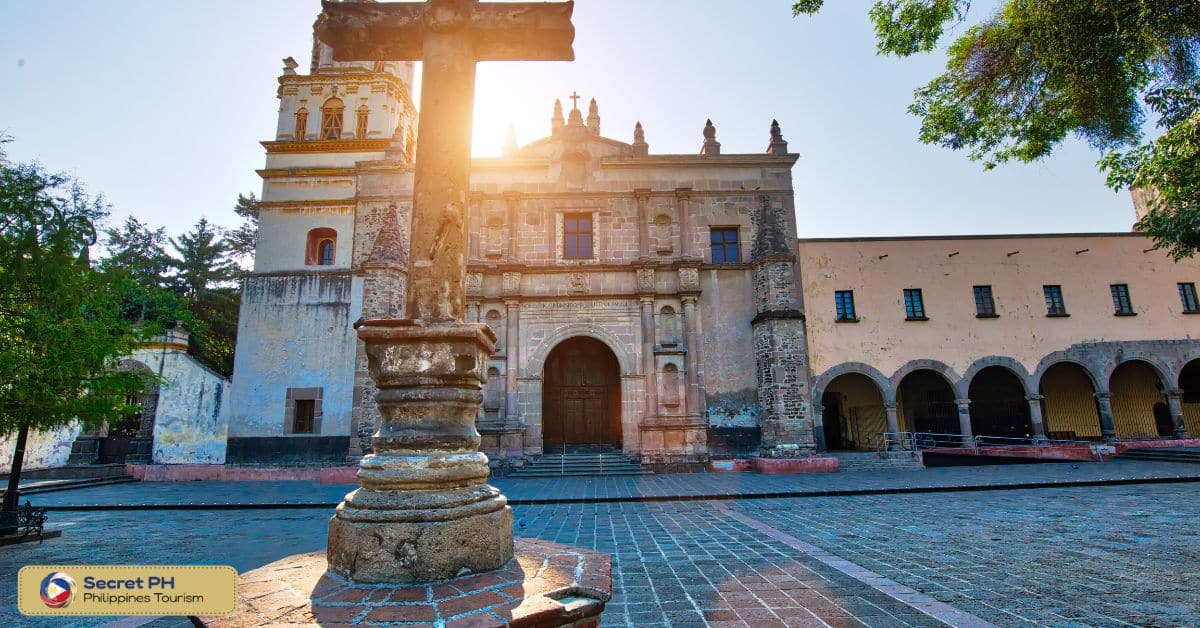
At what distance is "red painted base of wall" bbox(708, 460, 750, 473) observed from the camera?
15969 mm

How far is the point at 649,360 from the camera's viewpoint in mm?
17047

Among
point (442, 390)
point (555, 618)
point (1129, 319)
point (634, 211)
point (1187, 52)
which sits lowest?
Answer: point (555, 618)

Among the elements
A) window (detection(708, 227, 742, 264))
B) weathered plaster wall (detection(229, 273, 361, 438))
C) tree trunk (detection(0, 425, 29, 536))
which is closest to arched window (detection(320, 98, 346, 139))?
weathered plaster wall (detection(229, 273, 361, 438))

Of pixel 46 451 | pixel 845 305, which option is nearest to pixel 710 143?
pixel 845 305

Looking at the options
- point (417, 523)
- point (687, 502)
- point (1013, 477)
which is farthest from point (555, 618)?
point (1013, 477)

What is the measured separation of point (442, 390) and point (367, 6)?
3.13 m

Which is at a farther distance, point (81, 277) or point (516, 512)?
point (516, 512)

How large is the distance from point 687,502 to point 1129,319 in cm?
2066

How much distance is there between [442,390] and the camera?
3.37 metres

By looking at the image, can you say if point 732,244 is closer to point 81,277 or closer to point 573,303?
point 573,303

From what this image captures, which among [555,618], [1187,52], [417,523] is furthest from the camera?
[1187,52]

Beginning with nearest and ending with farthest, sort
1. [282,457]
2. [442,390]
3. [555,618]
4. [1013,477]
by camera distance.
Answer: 1. [555,618]
2. [442,390]
3. [1013,477]
4. [282,457]

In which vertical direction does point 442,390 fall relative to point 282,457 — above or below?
above

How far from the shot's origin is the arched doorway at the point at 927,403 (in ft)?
66.6
